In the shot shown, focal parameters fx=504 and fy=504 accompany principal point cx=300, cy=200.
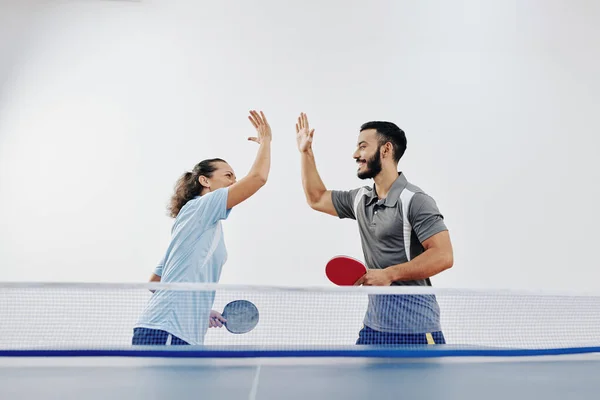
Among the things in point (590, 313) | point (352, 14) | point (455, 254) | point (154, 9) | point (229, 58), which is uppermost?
point (352, 14)

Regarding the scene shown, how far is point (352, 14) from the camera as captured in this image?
469cm

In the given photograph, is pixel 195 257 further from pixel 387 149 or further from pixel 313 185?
pixel 387 149

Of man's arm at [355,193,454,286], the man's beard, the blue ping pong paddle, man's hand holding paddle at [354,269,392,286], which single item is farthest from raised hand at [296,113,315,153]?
the blue ping pong paddle

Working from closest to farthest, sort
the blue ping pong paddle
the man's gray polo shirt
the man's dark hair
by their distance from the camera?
the blue ping pong paddle, the man's gray polo shirt, the man's dark hair

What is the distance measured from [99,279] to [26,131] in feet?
4.74

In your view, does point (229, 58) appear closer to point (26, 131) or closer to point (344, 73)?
point (344, 73)

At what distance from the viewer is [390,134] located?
12.6 ft

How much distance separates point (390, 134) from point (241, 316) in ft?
6.93

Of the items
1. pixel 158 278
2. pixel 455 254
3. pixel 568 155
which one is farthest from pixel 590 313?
pixel 158 278

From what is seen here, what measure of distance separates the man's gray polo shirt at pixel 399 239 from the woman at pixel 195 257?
73 centimetres

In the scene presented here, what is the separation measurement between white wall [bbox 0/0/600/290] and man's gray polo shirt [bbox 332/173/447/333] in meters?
0.90

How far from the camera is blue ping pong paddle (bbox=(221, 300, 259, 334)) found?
2.23m

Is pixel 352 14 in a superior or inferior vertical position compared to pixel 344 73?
superior

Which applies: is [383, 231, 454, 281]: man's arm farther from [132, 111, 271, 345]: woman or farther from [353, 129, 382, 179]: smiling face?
[132, 111, 271, 345]: woman
